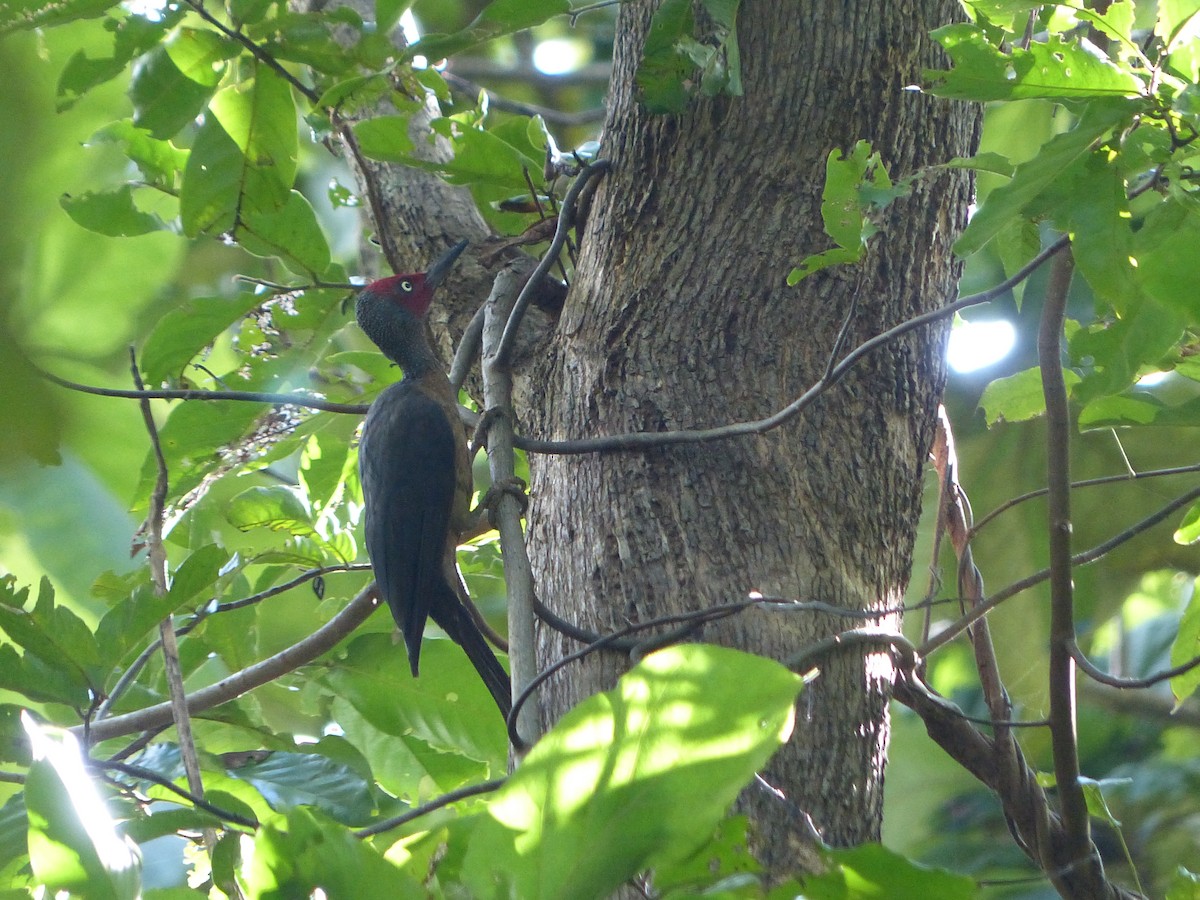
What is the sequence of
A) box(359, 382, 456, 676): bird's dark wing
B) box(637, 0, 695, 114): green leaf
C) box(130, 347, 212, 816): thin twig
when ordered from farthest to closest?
box(359, 382, 456, 676): bird's dark wing → box(637, 0, 695, 114): green leaf → box(130, 347, 212, 816): thin twig

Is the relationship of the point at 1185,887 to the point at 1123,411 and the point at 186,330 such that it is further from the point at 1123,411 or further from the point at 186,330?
the point at 186,330

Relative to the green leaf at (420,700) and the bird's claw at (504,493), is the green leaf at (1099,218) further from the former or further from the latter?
the green leaf at (420,700)

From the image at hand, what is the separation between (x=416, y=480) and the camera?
339 cm

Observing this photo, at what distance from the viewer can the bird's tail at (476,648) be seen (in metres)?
2.71

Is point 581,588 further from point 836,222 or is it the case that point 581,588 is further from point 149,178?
point 149,178

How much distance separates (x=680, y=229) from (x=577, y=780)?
1.49m

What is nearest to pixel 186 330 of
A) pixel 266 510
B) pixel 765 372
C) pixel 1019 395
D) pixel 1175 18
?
pixel 266 510

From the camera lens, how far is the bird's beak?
109 inches

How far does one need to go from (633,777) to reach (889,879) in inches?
9.2

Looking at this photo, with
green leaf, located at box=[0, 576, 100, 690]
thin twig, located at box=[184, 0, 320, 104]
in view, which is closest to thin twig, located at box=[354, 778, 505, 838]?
green leaf, located at box=[0, 576, 100, 690]

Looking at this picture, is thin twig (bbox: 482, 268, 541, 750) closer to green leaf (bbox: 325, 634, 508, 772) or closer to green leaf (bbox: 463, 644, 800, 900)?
green leaf (bbox: 325, 634, 508, 772)

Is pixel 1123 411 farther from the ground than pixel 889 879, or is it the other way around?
pixel 1123 411

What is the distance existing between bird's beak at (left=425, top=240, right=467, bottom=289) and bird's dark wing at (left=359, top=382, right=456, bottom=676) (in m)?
0.54

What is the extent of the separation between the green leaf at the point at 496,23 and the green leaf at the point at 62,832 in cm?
167
